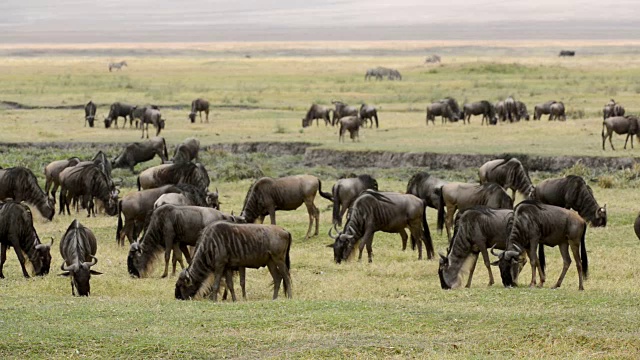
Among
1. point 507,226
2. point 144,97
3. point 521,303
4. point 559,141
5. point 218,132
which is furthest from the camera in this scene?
point 144,97

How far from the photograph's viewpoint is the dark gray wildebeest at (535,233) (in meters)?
14.3

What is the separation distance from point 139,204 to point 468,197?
5908 mm

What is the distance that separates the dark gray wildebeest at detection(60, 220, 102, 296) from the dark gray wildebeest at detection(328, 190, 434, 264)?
4.11 m

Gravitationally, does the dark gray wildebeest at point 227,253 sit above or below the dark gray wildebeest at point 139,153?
above

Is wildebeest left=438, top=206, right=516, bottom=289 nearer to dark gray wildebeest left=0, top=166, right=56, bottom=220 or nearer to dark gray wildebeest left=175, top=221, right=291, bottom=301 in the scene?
dark gray wildebeest left=175, top=221, right=291, bottom=301

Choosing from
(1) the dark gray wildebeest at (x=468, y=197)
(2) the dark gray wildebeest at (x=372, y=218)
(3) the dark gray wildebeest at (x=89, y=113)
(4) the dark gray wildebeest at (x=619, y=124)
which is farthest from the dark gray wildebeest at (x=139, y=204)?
(3) the dark gray wildebeest at (x=89, y=113)

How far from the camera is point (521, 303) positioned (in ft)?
42.7

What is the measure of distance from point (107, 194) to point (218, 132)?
16.6m

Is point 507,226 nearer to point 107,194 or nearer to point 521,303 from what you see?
point 521,303

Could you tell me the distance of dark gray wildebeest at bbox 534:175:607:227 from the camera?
19.9 meters

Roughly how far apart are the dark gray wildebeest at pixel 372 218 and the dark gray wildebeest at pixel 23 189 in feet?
23.3

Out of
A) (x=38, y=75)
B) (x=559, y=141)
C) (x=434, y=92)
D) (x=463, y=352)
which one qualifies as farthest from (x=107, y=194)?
(x=38, y=75)

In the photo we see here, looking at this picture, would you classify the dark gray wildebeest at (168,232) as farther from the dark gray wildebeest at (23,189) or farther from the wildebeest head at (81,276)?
the dark gray wildebeest at (23,189)

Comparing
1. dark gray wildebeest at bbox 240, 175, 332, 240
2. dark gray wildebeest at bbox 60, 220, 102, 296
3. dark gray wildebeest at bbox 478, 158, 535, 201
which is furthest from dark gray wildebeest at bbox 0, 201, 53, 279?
dark gray wildebeest at bbox 478, 158, 535, 201
